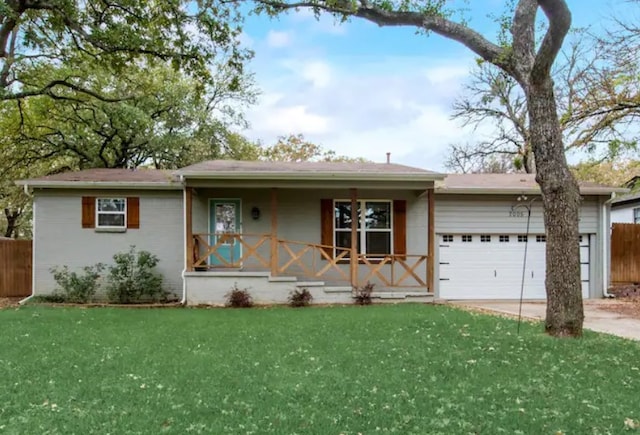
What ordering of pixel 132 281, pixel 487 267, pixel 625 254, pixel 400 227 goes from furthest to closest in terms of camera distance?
pixel 625 254 → pixel 487 267 → pixel 400 227 → pixel 132 281

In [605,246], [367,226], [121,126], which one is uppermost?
[121,126]

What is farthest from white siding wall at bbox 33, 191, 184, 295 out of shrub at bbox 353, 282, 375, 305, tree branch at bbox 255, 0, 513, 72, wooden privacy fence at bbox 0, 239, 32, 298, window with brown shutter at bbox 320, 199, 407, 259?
tree branch at bbox 255, 0, 513, 72

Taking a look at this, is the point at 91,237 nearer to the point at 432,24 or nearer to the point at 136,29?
the point at 136,29

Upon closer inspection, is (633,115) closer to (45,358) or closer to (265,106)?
(45,358)

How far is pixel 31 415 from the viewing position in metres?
3.64

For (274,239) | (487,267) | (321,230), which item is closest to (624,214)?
(487,267)

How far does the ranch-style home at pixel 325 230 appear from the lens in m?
11.9

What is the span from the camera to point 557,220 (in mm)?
6566

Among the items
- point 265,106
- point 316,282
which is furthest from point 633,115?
point 265,106

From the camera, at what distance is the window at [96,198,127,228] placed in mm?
12117

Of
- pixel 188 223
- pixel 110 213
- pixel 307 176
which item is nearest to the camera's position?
pixel 307 176

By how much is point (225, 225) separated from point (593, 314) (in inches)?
347

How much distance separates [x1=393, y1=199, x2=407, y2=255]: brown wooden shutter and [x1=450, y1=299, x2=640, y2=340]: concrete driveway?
→ 6.18ft

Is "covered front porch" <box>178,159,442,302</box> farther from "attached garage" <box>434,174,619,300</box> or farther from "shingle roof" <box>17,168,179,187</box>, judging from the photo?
"shingle roof" <box>17,168,179,187</box>
